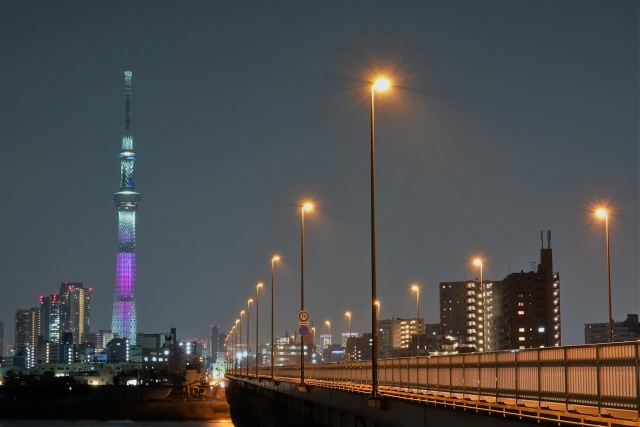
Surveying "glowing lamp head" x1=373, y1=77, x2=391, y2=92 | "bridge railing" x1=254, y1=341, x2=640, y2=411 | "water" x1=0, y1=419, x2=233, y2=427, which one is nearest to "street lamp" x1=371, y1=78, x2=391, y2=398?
"glowing lamp head" x1=373, y1=77, x2=391, y2=92

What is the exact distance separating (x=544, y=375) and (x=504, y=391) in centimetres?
367

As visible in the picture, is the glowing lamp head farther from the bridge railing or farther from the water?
the water

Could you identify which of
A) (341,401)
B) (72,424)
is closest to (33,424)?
(72,424)

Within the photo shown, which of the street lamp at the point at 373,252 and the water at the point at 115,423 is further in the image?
the water at the point at 115,423

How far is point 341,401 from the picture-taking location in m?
49.7

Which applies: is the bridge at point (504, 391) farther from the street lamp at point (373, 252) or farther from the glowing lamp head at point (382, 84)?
the glowing lamp head at point (382, 84)

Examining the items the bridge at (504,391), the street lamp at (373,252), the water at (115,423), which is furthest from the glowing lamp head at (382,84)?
the water at (115,423)

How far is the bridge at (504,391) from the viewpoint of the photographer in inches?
979

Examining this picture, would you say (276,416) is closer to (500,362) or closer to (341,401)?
(341,401)

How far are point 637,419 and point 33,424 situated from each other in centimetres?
17442

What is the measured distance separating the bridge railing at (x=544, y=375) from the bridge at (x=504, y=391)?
2 centimetres

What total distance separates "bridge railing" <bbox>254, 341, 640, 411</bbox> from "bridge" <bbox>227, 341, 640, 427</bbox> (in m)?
0.02

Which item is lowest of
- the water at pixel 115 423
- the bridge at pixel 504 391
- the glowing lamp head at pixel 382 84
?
the water at pixel 115 423

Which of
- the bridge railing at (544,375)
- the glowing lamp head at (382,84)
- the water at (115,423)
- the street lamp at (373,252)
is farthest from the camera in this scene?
the water at (115,423)
